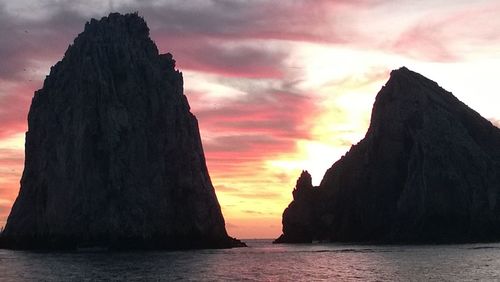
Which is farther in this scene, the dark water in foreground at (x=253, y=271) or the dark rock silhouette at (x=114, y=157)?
the dark rock silhouette at (x=114, y=157)

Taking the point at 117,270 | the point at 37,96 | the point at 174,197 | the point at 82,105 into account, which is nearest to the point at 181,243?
the point at 174,197

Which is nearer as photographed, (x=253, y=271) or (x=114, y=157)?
(x=253, y=271)


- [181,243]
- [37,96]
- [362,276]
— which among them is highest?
[37,96]

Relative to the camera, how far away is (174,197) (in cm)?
16550

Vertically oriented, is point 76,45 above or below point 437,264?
above

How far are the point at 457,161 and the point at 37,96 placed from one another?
12262 centimetres

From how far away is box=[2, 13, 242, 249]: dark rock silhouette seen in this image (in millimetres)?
153625

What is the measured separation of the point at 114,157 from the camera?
15825 centimetres

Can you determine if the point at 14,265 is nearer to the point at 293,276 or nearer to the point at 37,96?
the point at 293,276

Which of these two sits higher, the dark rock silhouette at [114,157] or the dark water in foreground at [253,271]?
the dark rock silhouette at [114,157]

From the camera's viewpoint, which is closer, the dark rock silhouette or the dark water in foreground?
the dark water in foreground

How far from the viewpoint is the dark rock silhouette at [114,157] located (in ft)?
504

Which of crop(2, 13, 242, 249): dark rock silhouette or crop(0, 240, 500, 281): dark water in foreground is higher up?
crop(2, 13, 242, 249): dark rock silhouette

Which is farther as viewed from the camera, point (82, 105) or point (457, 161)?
point (457, 161)
